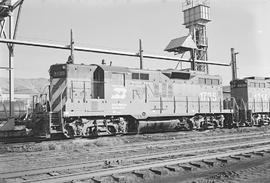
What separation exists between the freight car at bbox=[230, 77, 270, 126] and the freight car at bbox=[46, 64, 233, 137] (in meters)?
2.96

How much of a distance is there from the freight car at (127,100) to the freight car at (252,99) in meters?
2.96

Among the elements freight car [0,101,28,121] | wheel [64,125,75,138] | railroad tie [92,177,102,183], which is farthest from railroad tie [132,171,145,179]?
freight car [0,101,28,121]

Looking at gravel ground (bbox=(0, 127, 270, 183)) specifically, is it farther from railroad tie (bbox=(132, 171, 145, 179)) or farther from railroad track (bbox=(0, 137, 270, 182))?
railroad track (bbox=(0, 137, 270, 182))

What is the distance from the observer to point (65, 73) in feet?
A: 45.2

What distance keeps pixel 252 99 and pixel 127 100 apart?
11.6 m

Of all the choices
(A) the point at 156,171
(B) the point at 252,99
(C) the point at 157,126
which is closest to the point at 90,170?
(A) the point at 156,171

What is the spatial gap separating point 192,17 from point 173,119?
97.8 ft

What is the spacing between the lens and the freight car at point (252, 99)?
68.5ft

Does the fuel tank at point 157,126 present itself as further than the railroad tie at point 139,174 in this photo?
Yes

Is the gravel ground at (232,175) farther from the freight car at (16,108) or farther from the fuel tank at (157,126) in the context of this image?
the freight car at (16,108)

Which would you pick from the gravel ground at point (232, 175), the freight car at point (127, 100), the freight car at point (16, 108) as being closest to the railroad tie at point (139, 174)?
the gravel ground at point (232, 175)

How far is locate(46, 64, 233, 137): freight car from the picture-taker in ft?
44.2

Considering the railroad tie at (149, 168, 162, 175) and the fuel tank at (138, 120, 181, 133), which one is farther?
the fuel tank at (138, 120, 181, 133)

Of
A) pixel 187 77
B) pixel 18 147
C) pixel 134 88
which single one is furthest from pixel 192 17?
pixel 18 147
